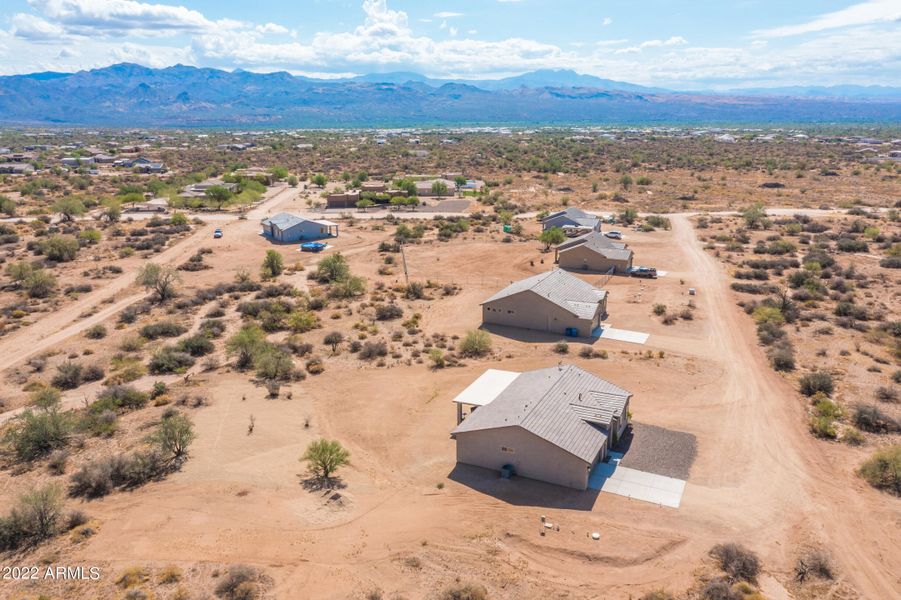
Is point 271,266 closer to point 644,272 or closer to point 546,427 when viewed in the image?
point 644,272

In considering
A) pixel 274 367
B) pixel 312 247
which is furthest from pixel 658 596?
pixel 312 247

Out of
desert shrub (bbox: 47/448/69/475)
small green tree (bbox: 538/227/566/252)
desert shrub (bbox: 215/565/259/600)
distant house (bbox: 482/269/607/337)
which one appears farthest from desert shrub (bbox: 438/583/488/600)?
small green tree (bbox: 538/227/566/252)

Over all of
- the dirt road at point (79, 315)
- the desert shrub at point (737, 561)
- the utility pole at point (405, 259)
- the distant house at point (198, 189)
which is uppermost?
the distant house at point (198, 189)

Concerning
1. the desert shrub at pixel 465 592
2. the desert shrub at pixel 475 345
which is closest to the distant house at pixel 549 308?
the desert shrub at pixel 475 345

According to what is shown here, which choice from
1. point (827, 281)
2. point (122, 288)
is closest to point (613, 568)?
point (827, 281)

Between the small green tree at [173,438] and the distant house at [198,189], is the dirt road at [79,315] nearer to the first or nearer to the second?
the small green tree at [173,438]

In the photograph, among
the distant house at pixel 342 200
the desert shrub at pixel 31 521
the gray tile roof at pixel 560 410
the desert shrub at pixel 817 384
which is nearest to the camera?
the desert shrub at pixel 31 521

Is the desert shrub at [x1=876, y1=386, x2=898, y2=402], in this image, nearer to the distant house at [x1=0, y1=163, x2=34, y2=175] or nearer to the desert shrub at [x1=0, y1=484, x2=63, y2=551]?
the desert shrub at [x1=0, y1=484, x2=63, y2=551]
